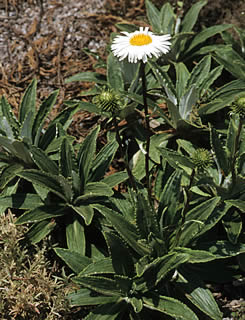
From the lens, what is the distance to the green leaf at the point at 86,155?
10.8ft

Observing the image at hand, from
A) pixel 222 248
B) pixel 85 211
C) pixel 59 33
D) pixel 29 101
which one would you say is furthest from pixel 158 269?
pixel 59 33

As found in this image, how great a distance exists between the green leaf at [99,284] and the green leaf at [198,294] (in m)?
0.49

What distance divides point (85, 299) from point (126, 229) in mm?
534

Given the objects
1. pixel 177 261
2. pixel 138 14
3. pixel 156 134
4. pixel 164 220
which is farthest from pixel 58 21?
pixel 177 261

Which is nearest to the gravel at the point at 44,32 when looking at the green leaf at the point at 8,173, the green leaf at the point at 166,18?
the green leaf at the point at 166,18

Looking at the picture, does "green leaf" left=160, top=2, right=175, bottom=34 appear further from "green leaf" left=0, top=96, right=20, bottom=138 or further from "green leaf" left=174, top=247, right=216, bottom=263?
"green leaf" left=174, top=247, right=216, bottom=263

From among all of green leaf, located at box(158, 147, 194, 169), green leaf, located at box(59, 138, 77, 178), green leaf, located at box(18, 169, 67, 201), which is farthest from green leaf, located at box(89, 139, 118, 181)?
green leaf, located at box(158, 147, 194, 169)

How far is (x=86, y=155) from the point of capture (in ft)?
10.8

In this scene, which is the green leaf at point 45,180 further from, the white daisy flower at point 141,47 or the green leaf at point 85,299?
the white daisy flower at point 141,47

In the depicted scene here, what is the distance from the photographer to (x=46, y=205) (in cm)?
324

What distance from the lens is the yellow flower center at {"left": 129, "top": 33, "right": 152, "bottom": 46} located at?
2530 millimetres

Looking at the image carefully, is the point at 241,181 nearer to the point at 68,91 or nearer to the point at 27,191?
the point at 27,191

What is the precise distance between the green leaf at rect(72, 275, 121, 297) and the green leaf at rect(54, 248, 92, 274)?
8.9 inches

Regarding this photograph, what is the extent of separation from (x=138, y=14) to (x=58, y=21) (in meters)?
0.91
